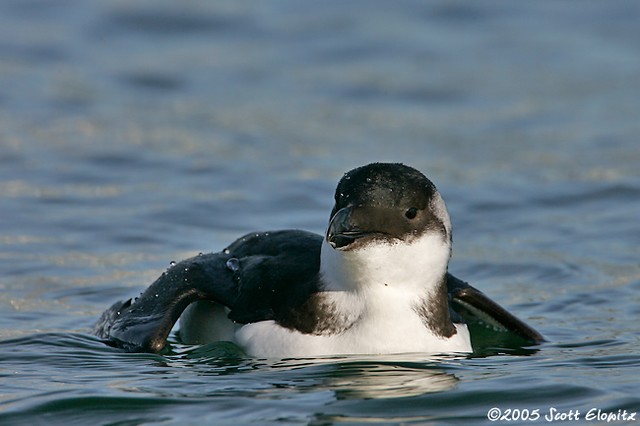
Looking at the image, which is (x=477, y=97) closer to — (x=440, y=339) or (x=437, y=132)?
(x=437, y=132)

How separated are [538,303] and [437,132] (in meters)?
5.46

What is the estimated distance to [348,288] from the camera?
8711 millimetres

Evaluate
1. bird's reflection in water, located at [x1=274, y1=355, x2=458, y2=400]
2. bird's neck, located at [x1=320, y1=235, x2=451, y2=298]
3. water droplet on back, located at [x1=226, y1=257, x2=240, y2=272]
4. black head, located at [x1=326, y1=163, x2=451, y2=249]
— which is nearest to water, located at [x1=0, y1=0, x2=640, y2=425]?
bird's reflection in water, located at [x1=274, y1=355, x2=458, y2=400]

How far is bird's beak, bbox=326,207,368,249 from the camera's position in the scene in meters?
8.29

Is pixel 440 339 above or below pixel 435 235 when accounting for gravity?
below

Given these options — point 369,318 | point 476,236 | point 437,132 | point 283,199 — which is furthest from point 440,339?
point 437,132

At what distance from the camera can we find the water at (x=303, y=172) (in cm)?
849

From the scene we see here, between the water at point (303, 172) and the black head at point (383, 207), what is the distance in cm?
83

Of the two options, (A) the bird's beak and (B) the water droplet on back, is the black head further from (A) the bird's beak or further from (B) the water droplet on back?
(B) the water droplet on back

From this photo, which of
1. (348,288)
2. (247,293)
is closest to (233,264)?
(247,293)

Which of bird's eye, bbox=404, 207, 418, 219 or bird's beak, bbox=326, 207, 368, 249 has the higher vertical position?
bird's eye, bbox=404, 207, 418, 219

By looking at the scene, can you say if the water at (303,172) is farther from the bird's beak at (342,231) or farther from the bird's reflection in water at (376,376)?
the bird's beak at (342,231)

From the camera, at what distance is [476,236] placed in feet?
44.2

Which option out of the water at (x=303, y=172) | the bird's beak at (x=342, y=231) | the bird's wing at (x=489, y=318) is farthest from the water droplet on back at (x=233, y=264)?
the bird's wing at (x=489, y=318)
